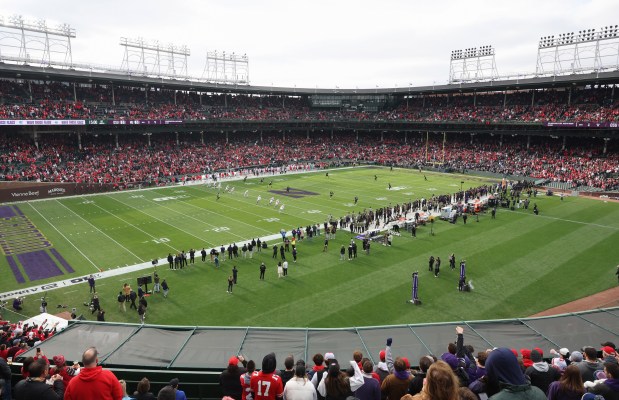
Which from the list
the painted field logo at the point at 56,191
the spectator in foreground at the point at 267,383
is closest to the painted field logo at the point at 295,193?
the painted field logo at the point at 56,191

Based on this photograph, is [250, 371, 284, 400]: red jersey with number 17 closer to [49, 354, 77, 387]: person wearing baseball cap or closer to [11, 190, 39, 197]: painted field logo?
[49, 354, 77, 387]: person wearing baseball cap

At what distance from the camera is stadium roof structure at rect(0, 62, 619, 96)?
54.7 metres

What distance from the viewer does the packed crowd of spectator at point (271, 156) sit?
49250 mm

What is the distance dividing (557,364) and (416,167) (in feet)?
212

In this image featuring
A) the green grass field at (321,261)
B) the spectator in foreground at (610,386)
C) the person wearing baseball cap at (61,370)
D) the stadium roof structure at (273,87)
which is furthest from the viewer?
the stadium roof structure at (273,87)

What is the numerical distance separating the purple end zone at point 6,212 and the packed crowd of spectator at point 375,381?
3733cm

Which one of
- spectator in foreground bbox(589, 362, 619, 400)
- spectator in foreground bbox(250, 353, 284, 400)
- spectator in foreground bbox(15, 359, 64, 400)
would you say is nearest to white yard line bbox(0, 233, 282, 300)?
spectator in foreground bbox(15, 359, 64, 400)

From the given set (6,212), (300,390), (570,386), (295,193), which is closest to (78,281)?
(300,390)

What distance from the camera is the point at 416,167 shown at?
69062mm

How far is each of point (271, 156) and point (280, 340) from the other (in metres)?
64.2

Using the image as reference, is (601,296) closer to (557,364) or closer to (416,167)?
(557,364)

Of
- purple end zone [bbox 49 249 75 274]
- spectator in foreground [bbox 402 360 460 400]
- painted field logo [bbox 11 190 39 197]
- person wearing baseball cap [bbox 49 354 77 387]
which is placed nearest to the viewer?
spectator in foreground [bbox 402 360 460 400]

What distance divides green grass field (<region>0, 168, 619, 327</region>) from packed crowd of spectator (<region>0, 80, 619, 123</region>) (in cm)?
2045

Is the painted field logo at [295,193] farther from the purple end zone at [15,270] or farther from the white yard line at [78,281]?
the purple end zone at [15,270]
